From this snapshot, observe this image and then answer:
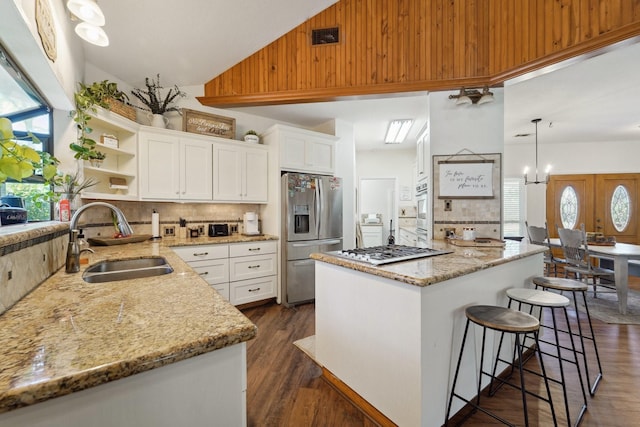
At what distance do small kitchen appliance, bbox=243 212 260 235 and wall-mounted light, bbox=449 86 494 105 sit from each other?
2.67 m

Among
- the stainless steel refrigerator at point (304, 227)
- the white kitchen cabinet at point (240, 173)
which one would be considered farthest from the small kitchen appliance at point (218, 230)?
the stainless steel refrigerator at point (304, 227)

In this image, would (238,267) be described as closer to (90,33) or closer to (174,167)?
(174,167)

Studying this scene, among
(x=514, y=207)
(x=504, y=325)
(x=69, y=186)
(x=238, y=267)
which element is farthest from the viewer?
(x=514, y=207)

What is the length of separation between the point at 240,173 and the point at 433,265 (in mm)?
2641

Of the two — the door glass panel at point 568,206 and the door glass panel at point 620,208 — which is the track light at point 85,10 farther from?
the door glass panel at point 620,208

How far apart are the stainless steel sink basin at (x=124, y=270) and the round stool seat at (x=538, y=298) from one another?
2.11 m

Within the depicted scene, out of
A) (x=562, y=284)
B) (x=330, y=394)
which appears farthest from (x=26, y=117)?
(x=562, y=284)

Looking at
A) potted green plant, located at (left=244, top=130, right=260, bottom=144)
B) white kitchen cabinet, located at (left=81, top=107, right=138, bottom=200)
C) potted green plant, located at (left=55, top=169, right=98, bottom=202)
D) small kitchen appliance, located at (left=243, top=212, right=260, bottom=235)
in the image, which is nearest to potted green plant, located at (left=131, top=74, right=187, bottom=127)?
white kitchen cabinet, located at (left=81, top=107, right=138, bottom=200)

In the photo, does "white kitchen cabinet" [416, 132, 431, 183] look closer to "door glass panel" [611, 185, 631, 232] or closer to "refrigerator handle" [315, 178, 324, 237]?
"refrigerator handle" [315, 178, 324, 237]

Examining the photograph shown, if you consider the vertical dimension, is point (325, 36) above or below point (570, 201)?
above

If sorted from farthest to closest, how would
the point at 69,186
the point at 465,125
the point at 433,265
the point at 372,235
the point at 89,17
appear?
the point at 372,235
the point at 465,125
the point at 69,186
the point at 433,265
the point at 89,17

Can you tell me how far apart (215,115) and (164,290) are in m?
2.84

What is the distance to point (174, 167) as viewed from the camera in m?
3.00

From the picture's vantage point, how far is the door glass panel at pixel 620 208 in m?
5.43
